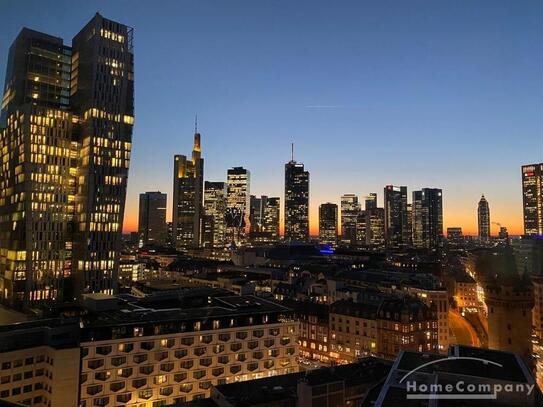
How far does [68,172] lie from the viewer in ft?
495

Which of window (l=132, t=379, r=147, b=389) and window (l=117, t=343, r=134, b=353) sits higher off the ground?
window (l=117, t=343, r=134, b=353)

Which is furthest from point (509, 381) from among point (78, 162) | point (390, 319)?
point (78, 162)

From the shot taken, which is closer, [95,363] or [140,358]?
[95,363]

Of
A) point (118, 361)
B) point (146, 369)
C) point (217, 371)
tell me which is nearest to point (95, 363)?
point (118, 361)

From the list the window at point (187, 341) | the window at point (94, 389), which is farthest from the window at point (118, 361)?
the window at point (187, 341)

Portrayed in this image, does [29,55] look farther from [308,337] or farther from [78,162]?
[308,337]

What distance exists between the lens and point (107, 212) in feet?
495

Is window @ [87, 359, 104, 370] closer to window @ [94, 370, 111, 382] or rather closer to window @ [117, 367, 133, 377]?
window @ [94, 370, 111, 382]

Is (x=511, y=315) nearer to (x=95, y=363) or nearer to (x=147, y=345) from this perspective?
(x=147, y=345)

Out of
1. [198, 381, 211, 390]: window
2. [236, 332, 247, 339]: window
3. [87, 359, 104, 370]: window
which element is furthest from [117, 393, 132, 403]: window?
[236, 332, 247, 339]: window

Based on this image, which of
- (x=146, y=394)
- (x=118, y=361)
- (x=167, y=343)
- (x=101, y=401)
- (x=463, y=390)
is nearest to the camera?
(x=463, y=390)

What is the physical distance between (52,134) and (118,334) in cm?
10151

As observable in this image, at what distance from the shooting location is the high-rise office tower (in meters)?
143

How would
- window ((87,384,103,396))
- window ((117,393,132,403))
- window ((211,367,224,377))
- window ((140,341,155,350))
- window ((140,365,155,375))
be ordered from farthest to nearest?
window ((211,367,224,377)) < window ((140,341,155,350)) < window ((140,365,155,375)) < window ((117,393,132,403)) < window ((87,384,103,396))
